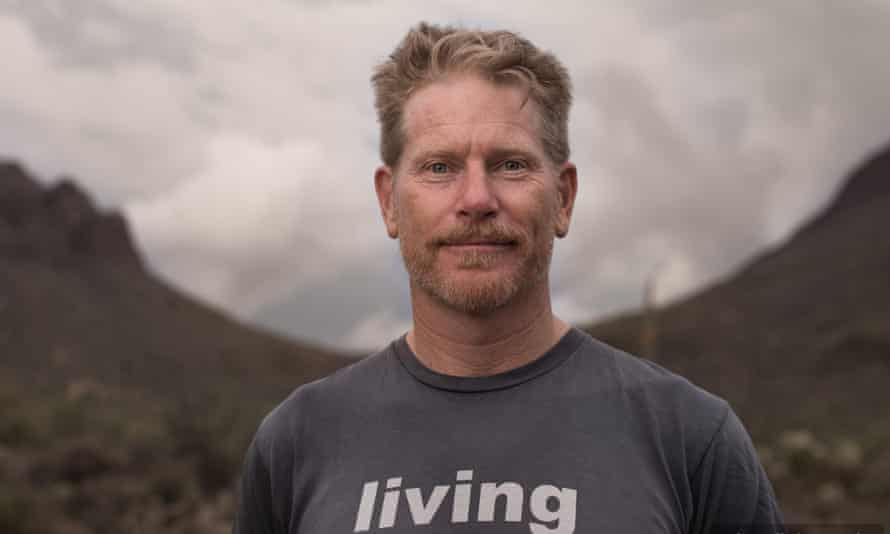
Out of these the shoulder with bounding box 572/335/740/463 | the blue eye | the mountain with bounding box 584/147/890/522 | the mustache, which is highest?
the mountain with bounding box 584/147/890/522

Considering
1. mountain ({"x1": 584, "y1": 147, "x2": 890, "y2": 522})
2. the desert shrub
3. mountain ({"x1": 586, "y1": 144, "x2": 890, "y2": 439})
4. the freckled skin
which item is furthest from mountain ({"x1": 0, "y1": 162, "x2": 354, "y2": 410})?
the freckled skin

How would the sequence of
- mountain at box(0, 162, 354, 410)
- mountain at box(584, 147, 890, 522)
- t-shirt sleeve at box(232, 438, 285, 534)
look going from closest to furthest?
1. t-shirt sleeve at box(232, 438, 285, 534)
2. mountain at box(584, 147, 890, 522)
3. mountain at box(0, 162, 354, 410)

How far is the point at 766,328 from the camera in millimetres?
51688

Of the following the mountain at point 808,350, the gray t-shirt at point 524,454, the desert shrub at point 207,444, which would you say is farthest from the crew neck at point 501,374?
the desert shrub at point 207,444

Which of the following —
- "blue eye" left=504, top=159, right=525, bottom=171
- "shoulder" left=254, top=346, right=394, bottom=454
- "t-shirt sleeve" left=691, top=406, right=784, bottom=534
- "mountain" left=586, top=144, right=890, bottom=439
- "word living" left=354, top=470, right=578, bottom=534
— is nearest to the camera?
"word living" left=354, top=470, right=578, bottom=534

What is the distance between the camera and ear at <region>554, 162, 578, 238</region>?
2869mm

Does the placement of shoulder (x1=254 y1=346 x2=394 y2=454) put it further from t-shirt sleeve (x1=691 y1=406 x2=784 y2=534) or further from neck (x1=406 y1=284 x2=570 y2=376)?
t-shirt sleeve (x1=691 y1=406 x2=784 y2=534)

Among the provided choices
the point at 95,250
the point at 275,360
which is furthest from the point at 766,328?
the point at 95,250

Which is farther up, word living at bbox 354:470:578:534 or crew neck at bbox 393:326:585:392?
crew neck at bbox 393:326:585:392

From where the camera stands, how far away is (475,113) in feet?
8.91

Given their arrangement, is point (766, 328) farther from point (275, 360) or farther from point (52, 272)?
point (52, 272)

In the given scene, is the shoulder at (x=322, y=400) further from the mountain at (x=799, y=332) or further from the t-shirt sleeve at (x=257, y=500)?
the mountain at (x=799, y=332)

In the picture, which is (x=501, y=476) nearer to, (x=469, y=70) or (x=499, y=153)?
(x=499, y=153)

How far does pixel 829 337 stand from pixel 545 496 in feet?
158
